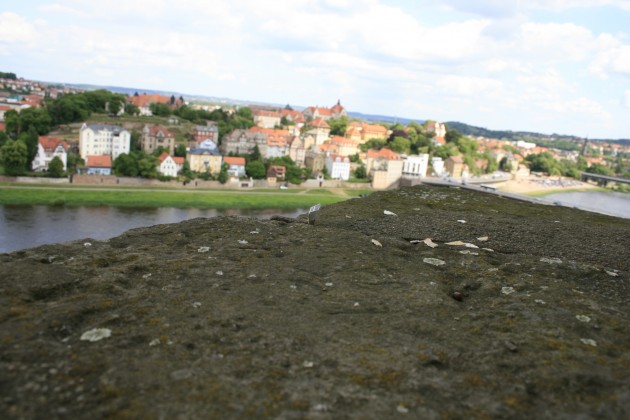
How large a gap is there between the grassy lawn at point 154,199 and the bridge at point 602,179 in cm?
8519

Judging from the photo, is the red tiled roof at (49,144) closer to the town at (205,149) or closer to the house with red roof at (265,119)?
the town at (205,149)

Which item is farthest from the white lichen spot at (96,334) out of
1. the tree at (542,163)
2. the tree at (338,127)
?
the tree at (542,163)

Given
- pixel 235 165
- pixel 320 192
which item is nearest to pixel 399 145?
pixel 320 192

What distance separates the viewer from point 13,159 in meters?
54.6

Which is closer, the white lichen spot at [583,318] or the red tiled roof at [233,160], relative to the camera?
the white lichen spot at [583,318]

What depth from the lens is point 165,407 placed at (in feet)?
9.89

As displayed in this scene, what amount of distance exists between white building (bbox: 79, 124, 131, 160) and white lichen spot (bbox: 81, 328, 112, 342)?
67.5 metres

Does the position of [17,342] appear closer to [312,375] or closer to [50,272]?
[50,272]

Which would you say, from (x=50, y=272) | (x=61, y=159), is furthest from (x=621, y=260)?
(x=61, y=159)

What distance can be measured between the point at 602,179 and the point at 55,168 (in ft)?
401

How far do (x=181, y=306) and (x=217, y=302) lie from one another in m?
0.33

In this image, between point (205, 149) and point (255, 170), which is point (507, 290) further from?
point (205, 149)

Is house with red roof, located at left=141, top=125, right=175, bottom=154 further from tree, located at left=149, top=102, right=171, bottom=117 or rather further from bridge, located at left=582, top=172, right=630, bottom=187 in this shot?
bridge, located at left=582, top=172, right=630, bottom=187

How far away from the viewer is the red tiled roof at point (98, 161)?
2415 inches
